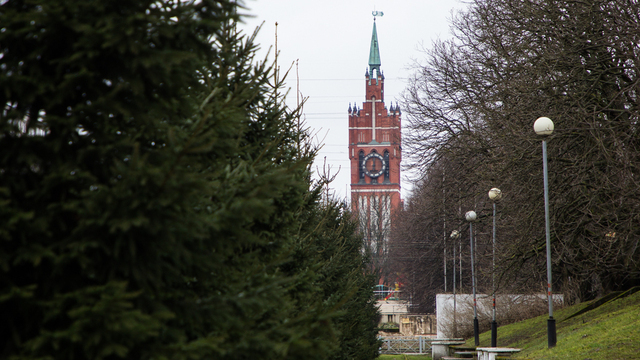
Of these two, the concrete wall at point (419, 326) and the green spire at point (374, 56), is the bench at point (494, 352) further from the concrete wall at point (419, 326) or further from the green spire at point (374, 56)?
the green spire at point (374, 56)

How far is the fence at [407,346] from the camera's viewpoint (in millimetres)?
33906

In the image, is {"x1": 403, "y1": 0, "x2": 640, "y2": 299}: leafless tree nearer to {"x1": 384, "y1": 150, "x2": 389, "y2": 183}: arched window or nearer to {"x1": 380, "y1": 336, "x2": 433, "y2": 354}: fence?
{"x1": 380, "y1": 336, "x2": 433, "y2": 354}: fence

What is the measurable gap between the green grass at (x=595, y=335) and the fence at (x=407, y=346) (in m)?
15.4

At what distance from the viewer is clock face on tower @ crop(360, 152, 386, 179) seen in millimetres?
114250

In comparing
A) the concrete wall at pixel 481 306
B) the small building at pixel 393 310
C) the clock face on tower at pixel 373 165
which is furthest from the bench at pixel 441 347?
the clock face on tower at pixel 373 165

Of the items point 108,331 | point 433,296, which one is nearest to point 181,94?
point 108,331

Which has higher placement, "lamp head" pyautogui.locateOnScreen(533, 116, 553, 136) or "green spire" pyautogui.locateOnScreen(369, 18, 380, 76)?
"green spire" pyautogui.locateOnScreen(369, 18, 380, 76)

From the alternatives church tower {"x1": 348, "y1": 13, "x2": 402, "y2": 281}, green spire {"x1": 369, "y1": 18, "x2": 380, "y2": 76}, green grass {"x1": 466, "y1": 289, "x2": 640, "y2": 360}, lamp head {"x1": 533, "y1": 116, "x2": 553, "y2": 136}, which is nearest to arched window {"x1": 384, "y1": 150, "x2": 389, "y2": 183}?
church tower {"x1": 348, "y1": 13, "x2": 402, "y2": 281}

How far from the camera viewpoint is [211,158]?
12.4ft

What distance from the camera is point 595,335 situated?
11750mm

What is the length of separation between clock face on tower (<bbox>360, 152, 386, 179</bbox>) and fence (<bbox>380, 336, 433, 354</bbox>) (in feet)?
262

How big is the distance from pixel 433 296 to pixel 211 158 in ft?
138

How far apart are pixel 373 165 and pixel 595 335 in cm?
10366

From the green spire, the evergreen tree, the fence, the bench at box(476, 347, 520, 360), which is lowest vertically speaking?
the fence
